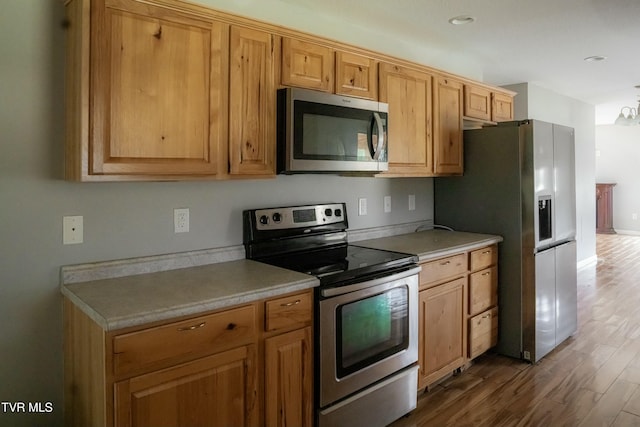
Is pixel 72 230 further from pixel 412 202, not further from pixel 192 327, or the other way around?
pixel 412 202

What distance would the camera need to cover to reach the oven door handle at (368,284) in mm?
2093

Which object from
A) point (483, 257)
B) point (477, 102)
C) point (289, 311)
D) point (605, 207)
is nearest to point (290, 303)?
point (289, 311)

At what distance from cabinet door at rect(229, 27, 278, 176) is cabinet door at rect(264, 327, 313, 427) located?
2.66ft

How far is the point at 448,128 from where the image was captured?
338cm

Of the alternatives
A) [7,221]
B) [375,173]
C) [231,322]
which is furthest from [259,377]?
[375,173]

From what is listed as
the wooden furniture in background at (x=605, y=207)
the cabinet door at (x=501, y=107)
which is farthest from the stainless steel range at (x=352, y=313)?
the wooden furniture in background at (x=605, y=207)

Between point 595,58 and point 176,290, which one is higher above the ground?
point 595,58

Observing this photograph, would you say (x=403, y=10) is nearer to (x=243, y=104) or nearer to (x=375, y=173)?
(x=375, y=173)

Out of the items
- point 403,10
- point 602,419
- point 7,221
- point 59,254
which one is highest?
point 403,10

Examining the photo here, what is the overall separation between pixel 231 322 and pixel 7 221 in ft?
3.18

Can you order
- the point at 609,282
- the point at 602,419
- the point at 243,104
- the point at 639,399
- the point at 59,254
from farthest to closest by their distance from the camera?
1. the point at 609,282
2. the point at 639,399
3. the point at 602,419
4. the point at 243,104
5. the point at 59,254

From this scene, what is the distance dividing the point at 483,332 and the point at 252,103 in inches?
88.8

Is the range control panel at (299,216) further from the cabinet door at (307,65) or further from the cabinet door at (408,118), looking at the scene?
the cabinet door at (307,65)

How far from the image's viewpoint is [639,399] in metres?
2.72
